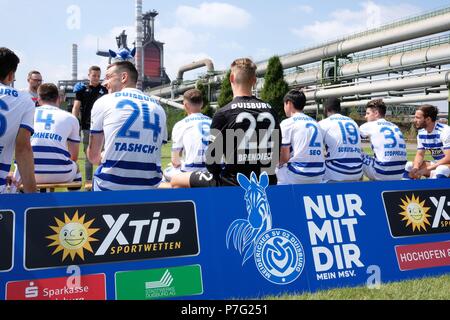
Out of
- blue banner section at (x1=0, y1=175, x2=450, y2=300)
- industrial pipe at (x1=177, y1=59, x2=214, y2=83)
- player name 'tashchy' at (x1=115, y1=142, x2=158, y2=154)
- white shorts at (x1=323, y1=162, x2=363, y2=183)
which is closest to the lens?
blue banner section at (x1=0, y1=175, x2=450, y2=300)

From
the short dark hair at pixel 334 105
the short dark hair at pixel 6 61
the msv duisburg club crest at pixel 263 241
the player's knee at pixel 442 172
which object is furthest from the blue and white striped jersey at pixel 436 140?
the short dark hair at pixel 6 61

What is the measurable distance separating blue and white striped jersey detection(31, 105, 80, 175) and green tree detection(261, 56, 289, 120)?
109 feet

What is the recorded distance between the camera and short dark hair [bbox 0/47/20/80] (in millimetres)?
3406

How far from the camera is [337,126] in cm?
612

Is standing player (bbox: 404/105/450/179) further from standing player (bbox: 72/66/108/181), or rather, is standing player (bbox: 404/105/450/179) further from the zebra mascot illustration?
standing player (bbox: 72/66/108/181)

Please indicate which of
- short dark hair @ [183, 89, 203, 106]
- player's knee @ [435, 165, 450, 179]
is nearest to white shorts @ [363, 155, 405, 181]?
player's knee @ [435, 165, 450, 179]

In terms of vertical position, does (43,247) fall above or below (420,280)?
above

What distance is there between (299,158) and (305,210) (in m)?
2.01

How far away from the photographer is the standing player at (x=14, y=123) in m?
3.36

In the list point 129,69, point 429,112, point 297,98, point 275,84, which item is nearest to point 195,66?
point 275,84

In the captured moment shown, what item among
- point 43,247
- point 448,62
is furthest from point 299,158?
point 448,62

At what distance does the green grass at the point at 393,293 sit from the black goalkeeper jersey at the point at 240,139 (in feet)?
3.50

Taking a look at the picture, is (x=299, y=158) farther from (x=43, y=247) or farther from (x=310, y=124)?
(x=43, y=247)

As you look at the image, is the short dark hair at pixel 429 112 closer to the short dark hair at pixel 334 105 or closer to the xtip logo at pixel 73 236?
the short dark hair at pixel 334 105
